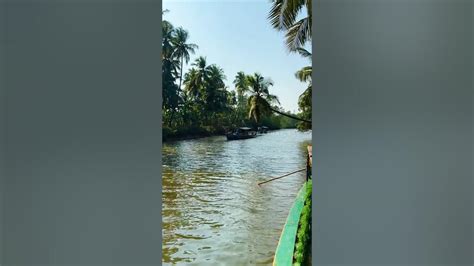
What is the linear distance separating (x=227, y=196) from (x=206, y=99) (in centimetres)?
112

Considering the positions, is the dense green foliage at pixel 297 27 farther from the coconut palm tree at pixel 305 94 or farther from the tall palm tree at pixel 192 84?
the tall palm tree at pixel 192 84

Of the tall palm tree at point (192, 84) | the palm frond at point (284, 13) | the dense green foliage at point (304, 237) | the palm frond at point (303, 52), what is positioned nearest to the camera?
the dense green foliage at point (304, 237)

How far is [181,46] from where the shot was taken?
362 centimetres

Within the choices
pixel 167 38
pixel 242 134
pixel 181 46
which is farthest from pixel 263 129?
pixel 167 38

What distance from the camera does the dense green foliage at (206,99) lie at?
337cm

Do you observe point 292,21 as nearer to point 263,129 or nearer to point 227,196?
point 263,129

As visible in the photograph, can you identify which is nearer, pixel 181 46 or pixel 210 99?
pixel 210 99

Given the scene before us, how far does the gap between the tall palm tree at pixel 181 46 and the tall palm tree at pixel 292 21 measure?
0.96 meters

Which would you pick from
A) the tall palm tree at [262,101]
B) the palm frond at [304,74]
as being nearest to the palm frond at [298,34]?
the palm frond at [304,74]

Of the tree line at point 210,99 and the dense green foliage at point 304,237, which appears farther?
the tree line at point 210,99

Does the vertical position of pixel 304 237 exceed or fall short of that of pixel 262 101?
it falls short
